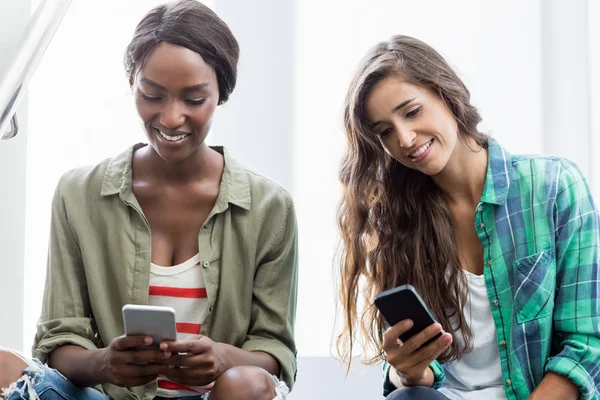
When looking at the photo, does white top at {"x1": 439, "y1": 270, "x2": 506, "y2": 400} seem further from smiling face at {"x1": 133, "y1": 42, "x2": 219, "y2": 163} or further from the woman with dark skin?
smiling face at {"x1": 133, "y1": 42, "x2": 219, "y2": 163}

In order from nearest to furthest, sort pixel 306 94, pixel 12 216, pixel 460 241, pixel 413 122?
pixel 413 122 → pixel 460 241 → pixel 12 216 → pixel 306 94

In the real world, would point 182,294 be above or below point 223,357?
above

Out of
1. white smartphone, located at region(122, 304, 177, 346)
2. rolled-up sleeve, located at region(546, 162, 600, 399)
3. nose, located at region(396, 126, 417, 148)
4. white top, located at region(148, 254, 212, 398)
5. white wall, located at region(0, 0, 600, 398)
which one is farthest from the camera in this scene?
white wall, located at region(0, 0, 600, 398)

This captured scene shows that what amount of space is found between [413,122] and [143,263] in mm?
738

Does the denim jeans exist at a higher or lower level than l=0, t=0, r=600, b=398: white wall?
lower

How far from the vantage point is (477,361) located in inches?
79.4

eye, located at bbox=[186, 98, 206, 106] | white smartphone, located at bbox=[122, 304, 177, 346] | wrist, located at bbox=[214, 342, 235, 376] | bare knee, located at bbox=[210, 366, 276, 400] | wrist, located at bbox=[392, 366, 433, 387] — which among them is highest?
eye, located at bbox=[186, 98, 206, 106]

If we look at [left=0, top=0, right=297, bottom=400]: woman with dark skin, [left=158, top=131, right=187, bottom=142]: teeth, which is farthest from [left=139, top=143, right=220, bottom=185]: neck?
[left=158, top=131, right=187, bottom=142]: teeth

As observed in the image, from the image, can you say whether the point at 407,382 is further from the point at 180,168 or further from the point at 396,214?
the point at 180,168

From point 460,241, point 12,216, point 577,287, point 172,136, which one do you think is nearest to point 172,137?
point 172,136

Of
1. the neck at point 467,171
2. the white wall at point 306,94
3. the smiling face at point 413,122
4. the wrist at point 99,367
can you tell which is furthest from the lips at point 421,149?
the white wall at point 306,94

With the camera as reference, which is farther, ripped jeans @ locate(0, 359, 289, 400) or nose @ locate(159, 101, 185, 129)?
nose @ locate(159, 101, 185, 129)

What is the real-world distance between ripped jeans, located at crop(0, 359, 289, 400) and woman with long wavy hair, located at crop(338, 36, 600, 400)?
411 millimetres

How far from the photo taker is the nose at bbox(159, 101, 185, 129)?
198cm
